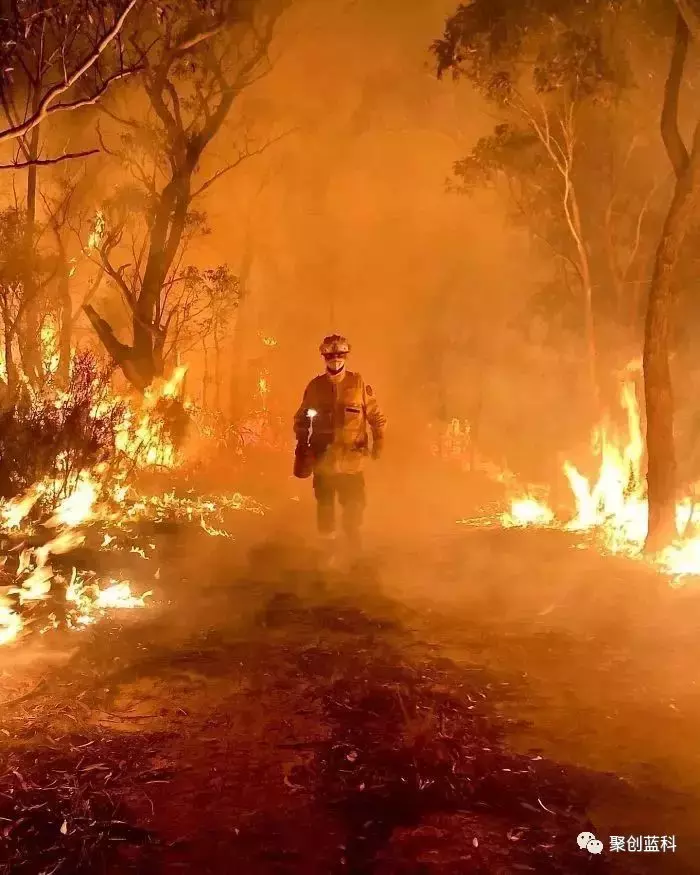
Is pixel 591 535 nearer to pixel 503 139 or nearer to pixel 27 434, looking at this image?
pixel 27 434

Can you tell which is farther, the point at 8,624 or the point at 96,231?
the point at 96,231

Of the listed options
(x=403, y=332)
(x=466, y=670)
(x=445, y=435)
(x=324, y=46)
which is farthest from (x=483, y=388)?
(x=466, y=670)

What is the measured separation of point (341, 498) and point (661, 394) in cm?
364

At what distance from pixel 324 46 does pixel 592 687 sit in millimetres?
21941

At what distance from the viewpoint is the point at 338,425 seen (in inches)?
309

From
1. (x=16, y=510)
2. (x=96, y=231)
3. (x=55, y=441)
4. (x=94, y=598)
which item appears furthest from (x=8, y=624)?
(x=96, y=231)

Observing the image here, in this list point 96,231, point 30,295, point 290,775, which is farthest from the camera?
point 96,231

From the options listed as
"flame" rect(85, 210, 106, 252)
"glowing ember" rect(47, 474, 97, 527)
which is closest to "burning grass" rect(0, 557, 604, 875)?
"glowing ember" rect(47, 474, 97, 527)

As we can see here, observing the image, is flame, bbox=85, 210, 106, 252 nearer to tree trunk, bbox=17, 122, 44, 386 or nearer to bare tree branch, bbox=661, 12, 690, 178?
tree trunk, bbox=17, 122, 44, 386

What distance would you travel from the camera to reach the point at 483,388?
20078 mm

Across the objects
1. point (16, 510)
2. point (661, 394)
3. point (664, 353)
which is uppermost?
point (664, 353)

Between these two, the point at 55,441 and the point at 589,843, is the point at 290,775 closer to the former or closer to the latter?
the point at 589,843

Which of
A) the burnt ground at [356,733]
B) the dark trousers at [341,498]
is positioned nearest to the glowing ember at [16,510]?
the burnt ground at [356,733]

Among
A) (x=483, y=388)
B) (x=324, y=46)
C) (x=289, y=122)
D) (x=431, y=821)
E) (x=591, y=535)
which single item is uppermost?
(x=324, y=46)
